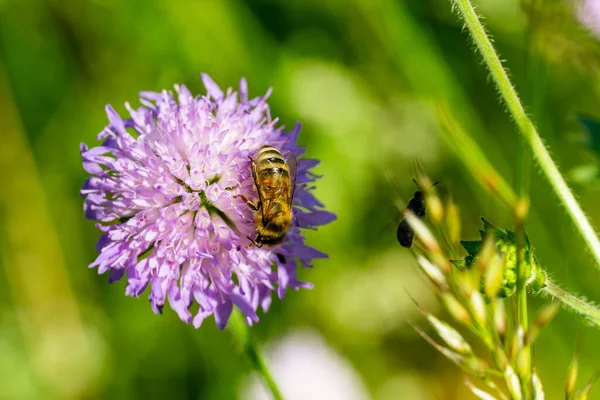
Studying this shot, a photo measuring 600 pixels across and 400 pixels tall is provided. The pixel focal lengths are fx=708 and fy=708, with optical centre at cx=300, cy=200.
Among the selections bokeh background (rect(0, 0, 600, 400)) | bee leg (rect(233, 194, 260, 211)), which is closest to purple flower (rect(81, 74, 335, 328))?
bee leg (rect(233, 194, 260, 211))

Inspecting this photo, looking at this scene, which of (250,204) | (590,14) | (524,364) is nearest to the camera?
(524,364)

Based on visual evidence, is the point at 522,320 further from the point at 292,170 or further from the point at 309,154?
the point at 309,154

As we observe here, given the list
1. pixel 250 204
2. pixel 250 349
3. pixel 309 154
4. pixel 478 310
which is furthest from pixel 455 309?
pixel 309 154

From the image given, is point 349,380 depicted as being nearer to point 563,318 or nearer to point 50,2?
point 563,318

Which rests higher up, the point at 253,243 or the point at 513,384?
the point at 253,243

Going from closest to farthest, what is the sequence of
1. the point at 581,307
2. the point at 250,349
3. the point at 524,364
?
the point at 524,364 < the point at 581,307 < the point at 250,349

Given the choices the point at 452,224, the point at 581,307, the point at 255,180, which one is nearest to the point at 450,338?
the point at 452,224

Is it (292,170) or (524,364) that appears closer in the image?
(524,364)

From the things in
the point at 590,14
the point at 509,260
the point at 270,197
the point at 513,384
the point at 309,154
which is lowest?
the point at 513,384
